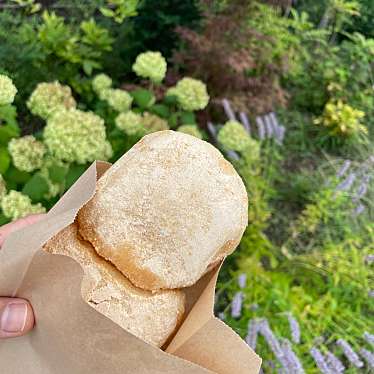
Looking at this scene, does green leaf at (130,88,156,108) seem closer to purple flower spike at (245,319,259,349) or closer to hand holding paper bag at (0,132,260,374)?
purple flower spike at (245,319,259,349)

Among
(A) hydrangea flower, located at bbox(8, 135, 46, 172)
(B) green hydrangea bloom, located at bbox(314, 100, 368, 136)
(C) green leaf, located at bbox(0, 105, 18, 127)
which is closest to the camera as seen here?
(A) hydrangea flower, located at bbox(8, 135, 46, 172)

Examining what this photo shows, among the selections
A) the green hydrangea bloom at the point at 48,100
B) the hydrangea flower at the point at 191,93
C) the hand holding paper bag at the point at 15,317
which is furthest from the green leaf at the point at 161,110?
the hand holding paper bag at the point at 15,317

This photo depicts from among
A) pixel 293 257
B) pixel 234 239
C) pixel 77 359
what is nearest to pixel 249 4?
pixel 293 257

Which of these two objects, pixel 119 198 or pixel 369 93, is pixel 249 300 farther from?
pixel 369 93

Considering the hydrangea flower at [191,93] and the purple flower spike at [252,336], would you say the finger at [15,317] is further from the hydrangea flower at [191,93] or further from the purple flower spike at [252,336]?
the hydrangea flower at [191,93]

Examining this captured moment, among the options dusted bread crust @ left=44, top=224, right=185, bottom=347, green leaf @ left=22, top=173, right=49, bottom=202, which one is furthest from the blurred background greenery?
dusted bread crust @ left=44, top=224, right=185, bottom=347

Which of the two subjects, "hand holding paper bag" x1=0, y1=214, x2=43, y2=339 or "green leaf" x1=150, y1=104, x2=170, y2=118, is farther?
"green leaf" x1=150, y1=104, x2=170, y2=118

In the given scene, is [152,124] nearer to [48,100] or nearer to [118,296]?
[48,100]

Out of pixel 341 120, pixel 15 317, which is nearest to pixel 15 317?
pixel 15 317
